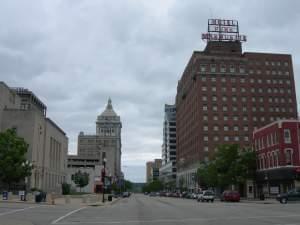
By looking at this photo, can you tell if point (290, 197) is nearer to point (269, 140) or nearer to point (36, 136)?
point (269, 140)

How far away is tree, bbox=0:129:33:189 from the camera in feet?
186

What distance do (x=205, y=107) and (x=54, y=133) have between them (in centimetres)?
4772

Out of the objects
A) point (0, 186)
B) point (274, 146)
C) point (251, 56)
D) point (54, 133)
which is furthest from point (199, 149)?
point (0, 186)

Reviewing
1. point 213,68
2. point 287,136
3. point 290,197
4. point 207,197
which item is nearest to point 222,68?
point 213,68

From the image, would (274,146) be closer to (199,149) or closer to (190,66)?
(199,149)

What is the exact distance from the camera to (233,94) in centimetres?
13012

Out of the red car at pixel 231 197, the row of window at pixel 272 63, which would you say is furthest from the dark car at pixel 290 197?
the row of window at pixel 272 63

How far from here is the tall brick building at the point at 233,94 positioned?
Result: 127m

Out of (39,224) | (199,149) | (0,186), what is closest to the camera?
(39,224)

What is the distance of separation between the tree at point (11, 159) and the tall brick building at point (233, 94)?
74.2m

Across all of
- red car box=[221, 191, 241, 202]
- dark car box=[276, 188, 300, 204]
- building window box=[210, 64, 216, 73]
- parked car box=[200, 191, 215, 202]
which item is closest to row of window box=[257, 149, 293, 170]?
red car box=[221, 191, 241, 202]

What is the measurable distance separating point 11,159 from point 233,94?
86.2 m

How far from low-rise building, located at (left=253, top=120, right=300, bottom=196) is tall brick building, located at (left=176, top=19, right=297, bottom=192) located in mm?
51492

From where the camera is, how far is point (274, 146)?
70.7m
